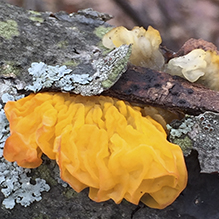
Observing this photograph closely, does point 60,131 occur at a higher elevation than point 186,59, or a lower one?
lower

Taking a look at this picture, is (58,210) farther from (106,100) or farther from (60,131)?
(106,100)

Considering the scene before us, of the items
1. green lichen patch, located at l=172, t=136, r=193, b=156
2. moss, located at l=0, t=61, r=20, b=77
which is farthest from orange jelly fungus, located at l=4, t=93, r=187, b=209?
moss, located at l=0, t=61, r=20, b=77

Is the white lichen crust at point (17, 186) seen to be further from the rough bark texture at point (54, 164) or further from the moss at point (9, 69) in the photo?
the moss at point (9, 69)

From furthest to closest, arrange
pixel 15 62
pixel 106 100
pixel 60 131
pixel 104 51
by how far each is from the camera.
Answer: pixel 104 51
pixel 15 62
pixel 106 100
pixel 60 131

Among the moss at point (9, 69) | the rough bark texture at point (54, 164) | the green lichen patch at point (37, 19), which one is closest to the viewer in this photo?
the rough bark texture at point (54, 164)

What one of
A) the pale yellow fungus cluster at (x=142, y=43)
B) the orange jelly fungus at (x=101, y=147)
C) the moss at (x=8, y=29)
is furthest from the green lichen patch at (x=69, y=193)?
the moss at (x=8, y=29)

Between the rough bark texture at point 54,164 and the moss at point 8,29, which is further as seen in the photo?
the moss at point 8,29

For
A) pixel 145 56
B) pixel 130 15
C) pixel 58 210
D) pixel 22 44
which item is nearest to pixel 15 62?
pixel 22 44
